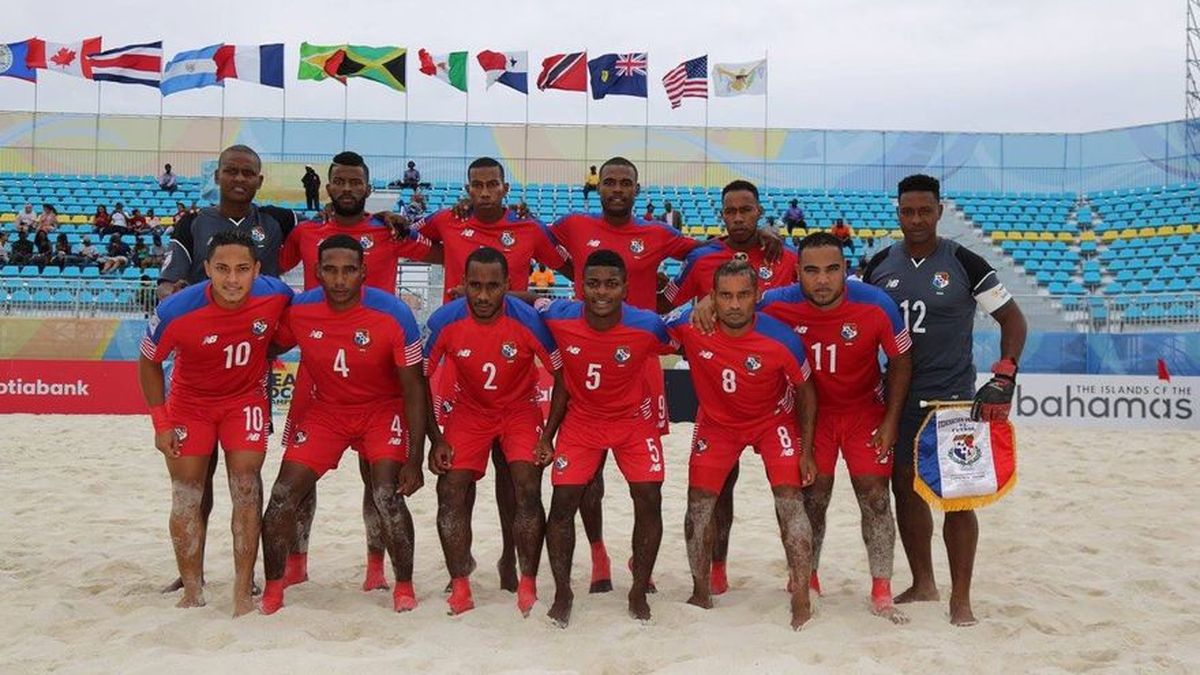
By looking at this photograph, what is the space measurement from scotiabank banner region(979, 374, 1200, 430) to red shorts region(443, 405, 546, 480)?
11.0 m

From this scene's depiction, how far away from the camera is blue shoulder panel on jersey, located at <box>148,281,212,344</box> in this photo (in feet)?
16.6

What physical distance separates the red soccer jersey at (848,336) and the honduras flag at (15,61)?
31.3m

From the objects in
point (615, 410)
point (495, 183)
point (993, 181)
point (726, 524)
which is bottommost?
point (726, 524)

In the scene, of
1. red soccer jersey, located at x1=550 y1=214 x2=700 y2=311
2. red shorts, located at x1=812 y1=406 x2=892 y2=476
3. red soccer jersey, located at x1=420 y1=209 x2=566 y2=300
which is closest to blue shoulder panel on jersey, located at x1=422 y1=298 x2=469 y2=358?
red soccer jersey, located at x1=420 y1=209 x2=566 y2=300

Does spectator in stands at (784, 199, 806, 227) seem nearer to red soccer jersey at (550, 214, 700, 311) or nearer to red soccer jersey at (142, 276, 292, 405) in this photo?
red soccer jersey at (550, 214, 700, 311)

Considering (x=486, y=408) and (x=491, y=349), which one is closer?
(x=491, y=349)

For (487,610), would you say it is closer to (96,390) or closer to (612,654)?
(612,654)

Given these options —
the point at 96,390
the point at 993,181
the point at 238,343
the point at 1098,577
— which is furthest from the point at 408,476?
the point at 993,181

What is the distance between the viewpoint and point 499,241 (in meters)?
6.00

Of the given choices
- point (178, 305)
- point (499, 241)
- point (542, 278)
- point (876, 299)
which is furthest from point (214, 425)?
point (542, 278)

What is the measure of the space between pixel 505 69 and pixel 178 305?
89.3 ft

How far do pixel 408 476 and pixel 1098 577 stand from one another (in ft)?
13.6

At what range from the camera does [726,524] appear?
18.6ft

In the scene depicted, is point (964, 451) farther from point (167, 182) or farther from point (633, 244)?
point (167, 182)
